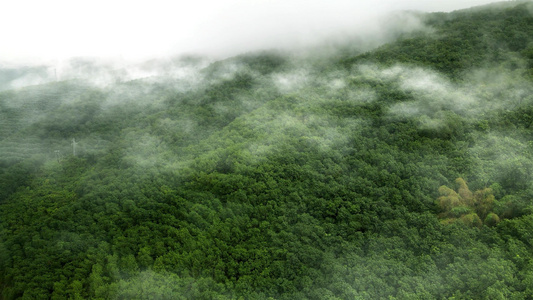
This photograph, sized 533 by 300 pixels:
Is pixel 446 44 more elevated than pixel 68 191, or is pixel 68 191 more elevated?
pixel 446 44

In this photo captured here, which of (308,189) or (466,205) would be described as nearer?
(466,205)

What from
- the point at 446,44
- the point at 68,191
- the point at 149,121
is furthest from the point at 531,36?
the point at 68,191

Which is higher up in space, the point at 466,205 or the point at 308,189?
the point at 466,205

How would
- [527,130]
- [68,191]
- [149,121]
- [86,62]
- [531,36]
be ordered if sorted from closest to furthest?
Result: [527,130]
[68,191]
[531,36]
[149,121]
[86,62]

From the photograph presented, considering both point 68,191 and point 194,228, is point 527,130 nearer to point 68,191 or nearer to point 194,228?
point 194,228

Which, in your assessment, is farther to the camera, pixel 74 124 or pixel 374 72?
pixel 74 124

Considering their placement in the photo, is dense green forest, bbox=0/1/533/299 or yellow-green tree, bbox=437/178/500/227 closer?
dense green forest, bbox=0/1/533/299

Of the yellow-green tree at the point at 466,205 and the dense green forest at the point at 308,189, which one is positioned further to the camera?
the yellow-green tree at the point at 466,205

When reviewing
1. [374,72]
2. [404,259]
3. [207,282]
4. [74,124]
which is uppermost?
[374,72]
